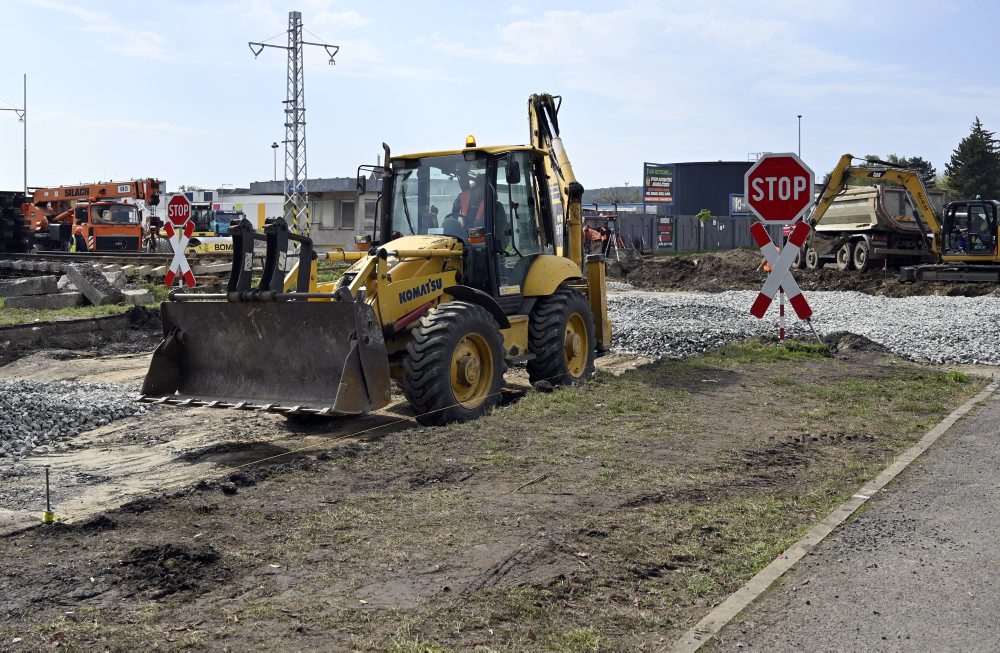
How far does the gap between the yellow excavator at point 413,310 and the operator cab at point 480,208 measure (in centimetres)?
1

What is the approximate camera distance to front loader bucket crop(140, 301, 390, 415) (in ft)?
28.2

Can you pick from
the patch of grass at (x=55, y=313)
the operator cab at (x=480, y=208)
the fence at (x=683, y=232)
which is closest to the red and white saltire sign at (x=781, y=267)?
the operator cab at (x=480, y=208)

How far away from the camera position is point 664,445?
8258 millimetres

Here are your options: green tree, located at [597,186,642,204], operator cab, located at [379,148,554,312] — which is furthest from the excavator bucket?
green tree, located at [597,186,642,204]

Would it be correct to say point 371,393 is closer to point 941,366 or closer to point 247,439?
point 247,439

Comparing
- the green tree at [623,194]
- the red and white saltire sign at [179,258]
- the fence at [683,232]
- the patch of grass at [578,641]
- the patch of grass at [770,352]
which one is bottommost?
the patch of grass at [578,641]

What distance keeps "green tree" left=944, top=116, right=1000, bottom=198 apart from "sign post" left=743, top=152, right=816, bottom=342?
64.3m

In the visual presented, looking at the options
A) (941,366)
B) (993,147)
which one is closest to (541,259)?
(941,366)

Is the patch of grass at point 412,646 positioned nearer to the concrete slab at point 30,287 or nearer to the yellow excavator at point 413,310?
the yellow excavator at point 413,310

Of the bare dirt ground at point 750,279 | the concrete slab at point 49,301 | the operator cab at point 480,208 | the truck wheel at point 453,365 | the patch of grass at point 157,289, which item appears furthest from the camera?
the bare dirt ground at point 750,279

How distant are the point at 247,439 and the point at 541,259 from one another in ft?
13.2

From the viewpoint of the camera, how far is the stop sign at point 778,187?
1304cm

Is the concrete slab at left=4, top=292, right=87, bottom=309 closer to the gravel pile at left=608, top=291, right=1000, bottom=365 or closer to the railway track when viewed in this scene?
the railway track

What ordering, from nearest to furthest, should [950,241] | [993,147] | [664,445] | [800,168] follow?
1. [664,445]
2. [800,168]
3. [950,241]
4. [993,147]
